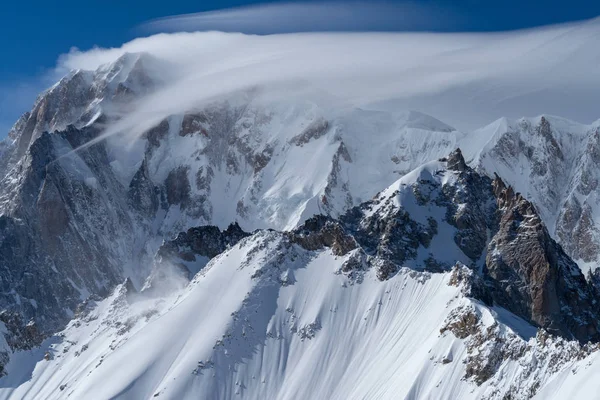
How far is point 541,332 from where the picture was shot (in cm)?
17062

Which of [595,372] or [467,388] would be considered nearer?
[595,372]

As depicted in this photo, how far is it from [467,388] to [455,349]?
11901 mm

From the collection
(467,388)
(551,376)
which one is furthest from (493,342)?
(551,376)

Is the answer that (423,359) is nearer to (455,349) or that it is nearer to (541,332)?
(455,349)

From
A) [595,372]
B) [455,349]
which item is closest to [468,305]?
[455,349]

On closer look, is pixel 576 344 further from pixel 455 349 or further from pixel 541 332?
pixel 455 349

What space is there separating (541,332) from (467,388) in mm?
18739

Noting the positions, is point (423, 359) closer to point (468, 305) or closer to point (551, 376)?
point (468, 305)

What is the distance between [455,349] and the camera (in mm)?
191875

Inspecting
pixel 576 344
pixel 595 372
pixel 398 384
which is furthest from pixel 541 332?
pixel 398 384

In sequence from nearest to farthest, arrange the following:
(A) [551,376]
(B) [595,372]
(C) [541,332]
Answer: (B) [595,372] → (A) [551,376] → (C) [541,332]

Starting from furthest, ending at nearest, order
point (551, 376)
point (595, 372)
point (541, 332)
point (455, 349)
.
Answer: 1. point (455, 349)
2. point (541, 332)
3. point (551, 376)
4. point (595, 372)

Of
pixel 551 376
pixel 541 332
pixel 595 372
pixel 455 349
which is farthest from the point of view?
pixel 455 349

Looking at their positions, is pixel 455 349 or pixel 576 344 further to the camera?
pixel 455 349
